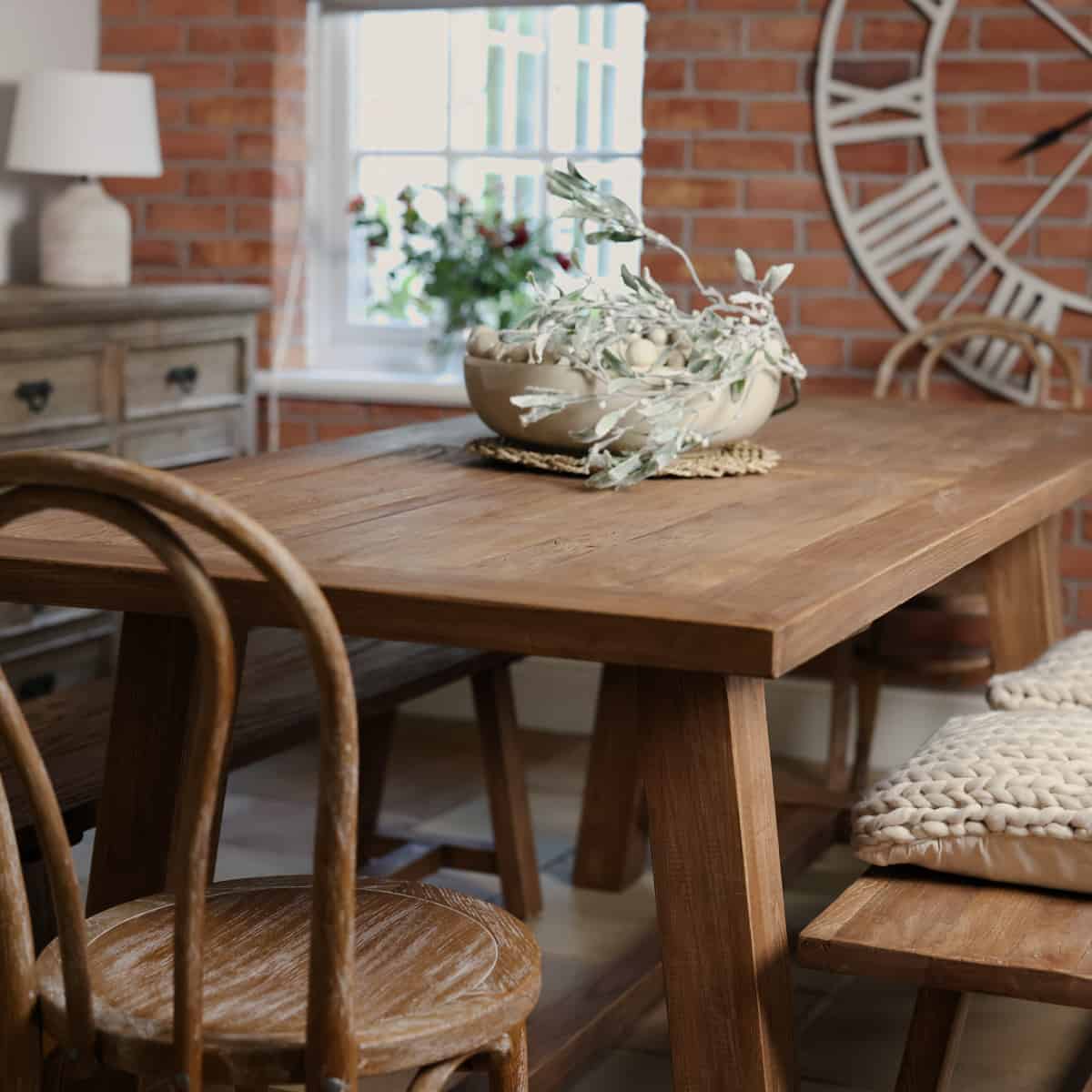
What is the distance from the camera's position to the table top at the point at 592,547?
1.45m

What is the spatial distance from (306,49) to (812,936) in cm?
335

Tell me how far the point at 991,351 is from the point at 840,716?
0.83m

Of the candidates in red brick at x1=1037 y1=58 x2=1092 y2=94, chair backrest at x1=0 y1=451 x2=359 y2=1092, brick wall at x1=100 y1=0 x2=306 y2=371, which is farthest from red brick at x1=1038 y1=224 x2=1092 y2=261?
chair backrest at x1=0 y1=451 x2=359 y2=1092

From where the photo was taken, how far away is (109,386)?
3.76 meters

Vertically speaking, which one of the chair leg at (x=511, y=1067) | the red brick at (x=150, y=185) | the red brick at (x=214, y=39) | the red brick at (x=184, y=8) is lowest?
the chair leg at (x=511, y=1067)

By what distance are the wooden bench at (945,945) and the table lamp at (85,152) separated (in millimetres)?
2795

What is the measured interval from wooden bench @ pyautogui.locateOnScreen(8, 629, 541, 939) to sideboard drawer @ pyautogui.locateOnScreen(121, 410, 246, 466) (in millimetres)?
1132

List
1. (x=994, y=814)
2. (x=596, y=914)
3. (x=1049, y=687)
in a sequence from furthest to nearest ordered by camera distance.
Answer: (x=596, y=914) < (x=1049, y=687) < (x=994, y=814)

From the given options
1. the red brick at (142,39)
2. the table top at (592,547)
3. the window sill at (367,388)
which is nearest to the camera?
the table top at (592,547)

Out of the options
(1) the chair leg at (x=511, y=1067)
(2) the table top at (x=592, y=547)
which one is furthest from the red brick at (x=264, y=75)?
(1) the chair leg at (x=511, y=1067)

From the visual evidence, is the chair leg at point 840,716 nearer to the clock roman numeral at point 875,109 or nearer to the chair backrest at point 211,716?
the clock roman numeral at point 875,109

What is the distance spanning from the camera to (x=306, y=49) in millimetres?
4422

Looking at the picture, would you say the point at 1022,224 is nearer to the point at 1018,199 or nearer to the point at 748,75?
the point at 1018,199

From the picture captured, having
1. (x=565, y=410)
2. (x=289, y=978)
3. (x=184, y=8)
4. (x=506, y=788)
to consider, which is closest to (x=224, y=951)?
(x=289, y=978)
